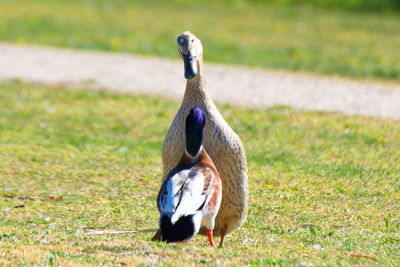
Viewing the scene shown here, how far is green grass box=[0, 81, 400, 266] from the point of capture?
218 inches

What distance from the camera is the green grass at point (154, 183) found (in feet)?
18.2

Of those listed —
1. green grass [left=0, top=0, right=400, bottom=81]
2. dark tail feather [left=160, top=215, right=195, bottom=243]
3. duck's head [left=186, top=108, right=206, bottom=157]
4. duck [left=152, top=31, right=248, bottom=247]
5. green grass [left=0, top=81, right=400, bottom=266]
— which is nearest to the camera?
dark tail feather [left=160, top=215, right=195, bottom=243]

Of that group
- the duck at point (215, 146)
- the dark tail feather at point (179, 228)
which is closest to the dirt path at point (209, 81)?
the duck at point (215, 146)

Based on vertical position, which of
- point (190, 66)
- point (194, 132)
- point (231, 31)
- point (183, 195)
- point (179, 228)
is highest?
point (190, 66)

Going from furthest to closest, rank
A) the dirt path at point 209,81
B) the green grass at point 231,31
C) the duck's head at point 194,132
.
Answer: the green grass at point 231,31 → the dirt path at point 209,81 → the duck's head at point 194,132

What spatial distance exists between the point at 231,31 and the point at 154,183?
439 inches

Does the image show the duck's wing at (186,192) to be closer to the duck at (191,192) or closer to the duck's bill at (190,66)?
the duck at (191,192)

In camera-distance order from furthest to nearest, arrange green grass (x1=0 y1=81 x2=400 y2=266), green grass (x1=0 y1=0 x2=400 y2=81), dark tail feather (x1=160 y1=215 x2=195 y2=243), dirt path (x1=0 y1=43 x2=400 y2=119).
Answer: green grass (x1=0 y1=0 x2=400 y2=81) < dirt path (x1=0 y1=43 x2=400 y2=119) < green grass (x1=0 y1=81 x2=400 y2=266) < dark tail feather (x1=160 y1=215 x2=195 y2=243)

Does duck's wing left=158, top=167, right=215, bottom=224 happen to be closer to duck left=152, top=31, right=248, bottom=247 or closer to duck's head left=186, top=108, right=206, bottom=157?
duck's head left=186, top=108, right=206, bottom=157

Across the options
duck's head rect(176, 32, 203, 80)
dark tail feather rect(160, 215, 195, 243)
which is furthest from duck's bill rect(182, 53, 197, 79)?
dark tail feather rect(160, 215, 195, 243)

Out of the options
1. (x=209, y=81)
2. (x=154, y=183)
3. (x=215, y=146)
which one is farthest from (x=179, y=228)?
(x=209, y=81)

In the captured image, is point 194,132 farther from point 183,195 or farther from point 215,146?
point 183,195

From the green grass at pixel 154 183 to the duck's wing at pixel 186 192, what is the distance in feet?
0.96

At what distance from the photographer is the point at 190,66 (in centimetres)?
607
